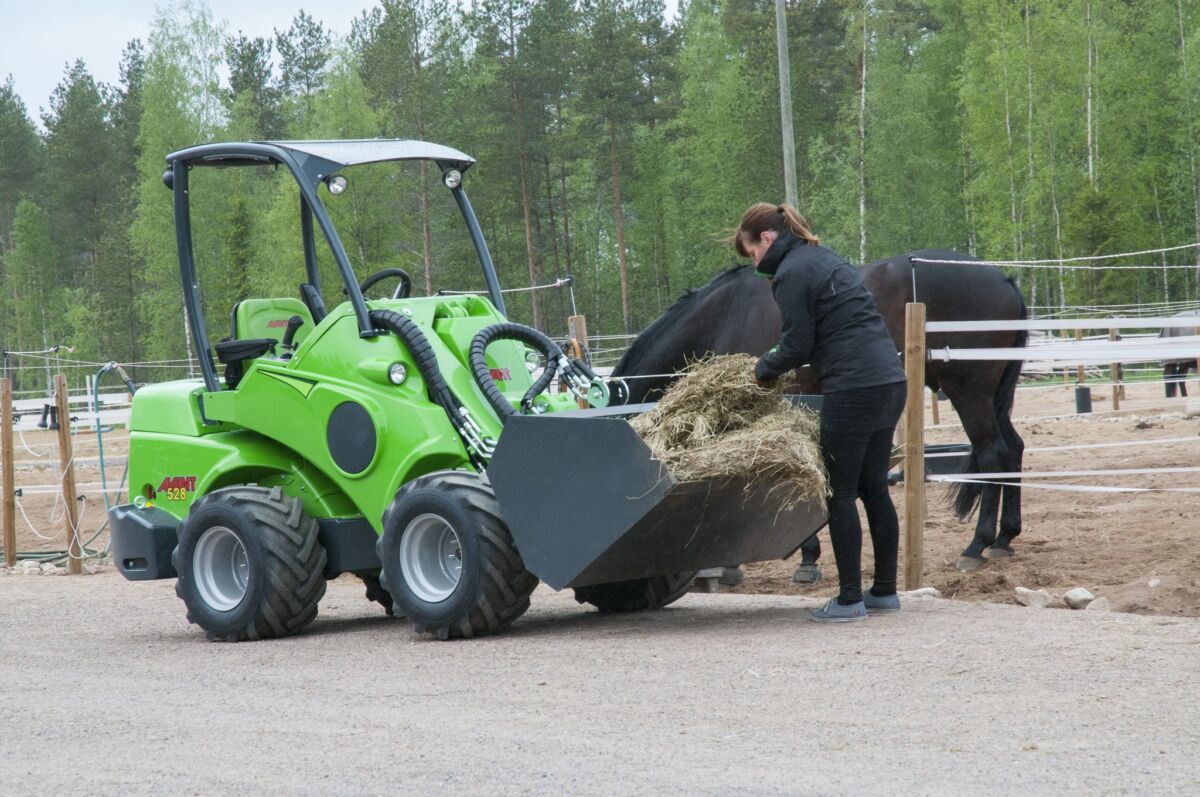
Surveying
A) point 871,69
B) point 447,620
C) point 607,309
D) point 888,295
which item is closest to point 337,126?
point 607,309

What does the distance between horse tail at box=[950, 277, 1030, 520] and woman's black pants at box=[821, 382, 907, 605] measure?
289 centimetres

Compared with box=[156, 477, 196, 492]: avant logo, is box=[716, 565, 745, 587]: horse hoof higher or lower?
lower

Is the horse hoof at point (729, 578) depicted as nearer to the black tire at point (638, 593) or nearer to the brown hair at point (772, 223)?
the black tire at point (638, 593)

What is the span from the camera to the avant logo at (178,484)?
7559mm

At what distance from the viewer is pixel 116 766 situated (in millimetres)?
4410

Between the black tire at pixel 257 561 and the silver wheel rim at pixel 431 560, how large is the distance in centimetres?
69

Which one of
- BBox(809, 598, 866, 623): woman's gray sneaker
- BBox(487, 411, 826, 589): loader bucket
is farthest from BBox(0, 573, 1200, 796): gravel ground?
BBox(487, 411, 826, 589): loader bucket

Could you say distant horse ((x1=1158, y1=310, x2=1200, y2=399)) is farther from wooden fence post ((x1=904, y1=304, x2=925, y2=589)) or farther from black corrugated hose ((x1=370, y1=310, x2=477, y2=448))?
black corrugated hose ((x1=370, y1=310, x2=477, y2=448))

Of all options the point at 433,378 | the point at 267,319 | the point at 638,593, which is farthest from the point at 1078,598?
the point at 267,319

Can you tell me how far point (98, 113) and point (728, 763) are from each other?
56634 millimetres

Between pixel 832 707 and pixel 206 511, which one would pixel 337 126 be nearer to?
pixel 206 511

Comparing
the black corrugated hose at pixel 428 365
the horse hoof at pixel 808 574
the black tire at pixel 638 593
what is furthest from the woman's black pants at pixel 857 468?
the horse hoof at pixel 808 574

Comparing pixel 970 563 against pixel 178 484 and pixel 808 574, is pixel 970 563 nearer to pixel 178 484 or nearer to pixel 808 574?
pixel 808 574

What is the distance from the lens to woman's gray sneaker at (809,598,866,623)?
639 centimetres
